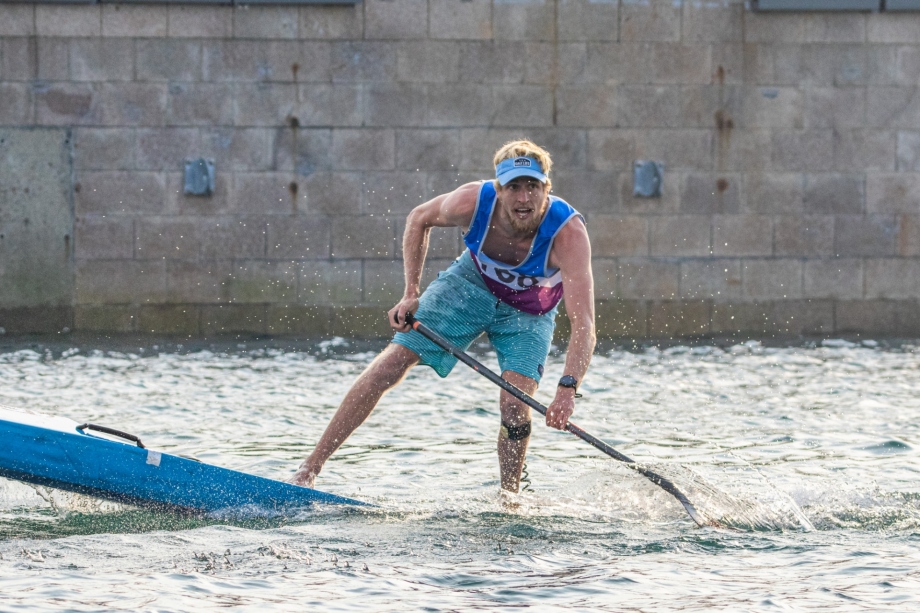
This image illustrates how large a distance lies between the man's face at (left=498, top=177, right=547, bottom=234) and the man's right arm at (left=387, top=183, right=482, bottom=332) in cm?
28

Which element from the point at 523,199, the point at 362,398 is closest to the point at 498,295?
the point at 523,199

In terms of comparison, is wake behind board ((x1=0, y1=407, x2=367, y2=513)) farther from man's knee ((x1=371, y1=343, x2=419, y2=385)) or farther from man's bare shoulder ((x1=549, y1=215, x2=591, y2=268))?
man's bare shoulder ((x1=549, y1=215, x2=591, y2=268))

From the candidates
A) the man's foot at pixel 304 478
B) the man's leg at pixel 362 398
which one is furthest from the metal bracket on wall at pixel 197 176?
the man's foot at pixel 304 478

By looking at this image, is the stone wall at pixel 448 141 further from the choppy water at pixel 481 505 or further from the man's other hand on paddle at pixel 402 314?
the man's other hand on paddle at pixel 402 314

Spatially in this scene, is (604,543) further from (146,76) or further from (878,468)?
(146,76)

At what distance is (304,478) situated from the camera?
252 inches

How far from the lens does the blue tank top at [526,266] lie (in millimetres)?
6246

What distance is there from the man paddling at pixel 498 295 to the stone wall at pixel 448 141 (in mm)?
6492

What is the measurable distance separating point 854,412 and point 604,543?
398cm

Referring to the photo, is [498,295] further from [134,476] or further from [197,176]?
[197,176]

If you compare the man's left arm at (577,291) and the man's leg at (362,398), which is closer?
the man's left arm at (577,291)

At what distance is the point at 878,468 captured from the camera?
23.6 feet

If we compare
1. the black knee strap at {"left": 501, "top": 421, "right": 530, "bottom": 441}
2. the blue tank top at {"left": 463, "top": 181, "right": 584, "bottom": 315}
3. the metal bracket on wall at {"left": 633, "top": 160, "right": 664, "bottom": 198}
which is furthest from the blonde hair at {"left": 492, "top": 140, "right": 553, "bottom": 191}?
the metal bracket on wall at {"left": 633, "top": 160, "right": 664, "bottom": 198}

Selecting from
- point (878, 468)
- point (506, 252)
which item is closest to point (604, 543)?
point (506, 252)
